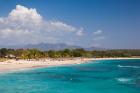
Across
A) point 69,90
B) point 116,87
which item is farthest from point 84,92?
point 116,87

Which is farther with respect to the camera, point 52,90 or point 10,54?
point 10,54

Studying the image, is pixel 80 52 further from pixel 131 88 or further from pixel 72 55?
pixel 131 88

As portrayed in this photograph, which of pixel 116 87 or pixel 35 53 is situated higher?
pixel 35 53

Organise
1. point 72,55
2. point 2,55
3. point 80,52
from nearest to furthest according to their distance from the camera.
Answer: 1. point 2,55
2. point 72,55
3. point 80,52

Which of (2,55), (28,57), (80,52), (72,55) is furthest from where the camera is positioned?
(80,52)

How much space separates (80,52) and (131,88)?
15046 cm

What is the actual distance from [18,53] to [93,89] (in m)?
115

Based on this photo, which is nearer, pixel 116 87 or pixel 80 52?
pixel 116 87

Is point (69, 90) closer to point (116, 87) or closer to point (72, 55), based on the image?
point (116, 87)

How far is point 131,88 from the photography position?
4044cm

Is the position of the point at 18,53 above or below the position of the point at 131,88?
above

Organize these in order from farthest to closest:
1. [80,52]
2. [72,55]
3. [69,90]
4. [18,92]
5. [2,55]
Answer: [80,52] < [72,55] < [2,55] < [69,90] < [18,92]

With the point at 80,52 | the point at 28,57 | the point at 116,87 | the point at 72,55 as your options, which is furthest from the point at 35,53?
the point at 116,87

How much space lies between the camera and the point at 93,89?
40.5 metres
